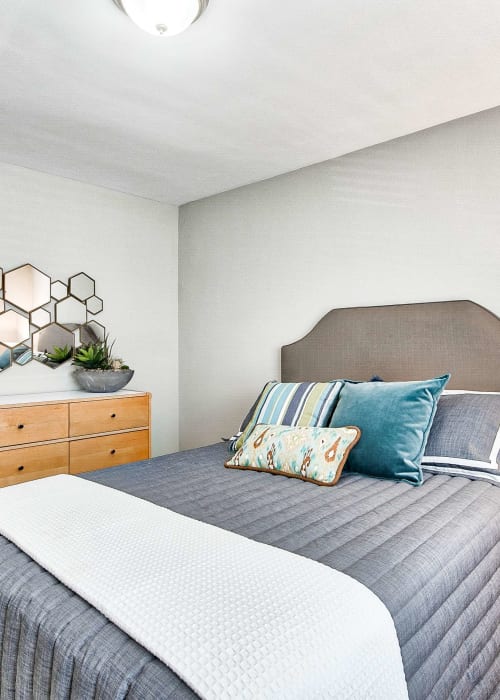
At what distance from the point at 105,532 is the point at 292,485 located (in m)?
0.82

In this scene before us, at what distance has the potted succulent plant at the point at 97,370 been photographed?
344 cm

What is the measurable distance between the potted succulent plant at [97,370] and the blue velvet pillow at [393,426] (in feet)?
5.93

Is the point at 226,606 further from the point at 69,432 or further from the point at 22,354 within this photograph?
the point at 22,354

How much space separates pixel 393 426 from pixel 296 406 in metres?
0.54

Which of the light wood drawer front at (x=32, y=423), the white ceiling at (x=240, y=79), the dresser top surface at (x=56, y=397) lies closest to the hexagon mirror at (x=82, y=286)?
the dresser top surface at (x=56, y=397)

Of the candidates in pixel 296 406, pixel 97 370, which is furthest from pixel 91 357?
pixel 296 406

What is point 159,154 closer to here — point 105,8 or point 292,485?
point 105,8

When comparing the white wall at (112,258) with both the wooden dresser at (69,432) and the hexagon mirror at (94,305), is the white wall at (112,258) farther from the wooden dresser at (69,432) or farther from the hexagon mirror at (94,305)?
the wooden dresser at (69,432)

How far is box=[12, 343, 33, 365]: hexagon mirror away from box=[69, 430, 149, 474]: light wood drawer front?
71 centimetres

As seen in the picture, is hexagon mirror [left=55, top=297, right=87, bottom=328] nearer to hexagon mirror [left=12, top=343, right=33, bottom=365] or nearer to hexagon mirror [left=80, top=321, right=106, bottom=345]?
hexagon mirror [left=80, top=321, right=106, bottom=345]

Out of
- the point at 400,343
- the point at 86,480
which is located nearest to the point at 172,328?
the point at 400,343

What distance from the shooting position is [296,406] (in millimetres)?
2496

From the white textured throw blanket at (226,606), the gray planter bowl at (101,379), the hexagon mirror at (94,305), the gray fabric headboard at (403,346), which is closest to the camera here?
the white textured throw blanket at (226,606)

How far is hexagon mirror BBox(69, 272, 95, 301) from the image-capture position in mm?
3654
